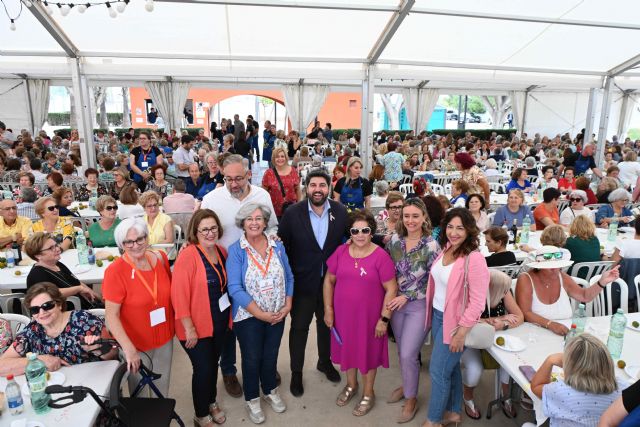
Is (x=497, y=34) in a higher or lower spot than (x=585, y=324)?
higher

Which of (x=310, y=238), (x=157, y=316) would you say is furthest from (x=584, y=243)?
(x=157, y=316)

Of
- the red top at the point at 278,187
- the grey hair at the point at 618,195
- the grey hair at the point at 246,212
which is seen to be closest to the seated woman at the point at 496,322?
the grey hair at the point at 246,212

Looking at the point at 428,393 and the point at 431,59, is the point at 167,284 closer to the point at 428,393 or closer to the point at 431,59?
the point at 428,393

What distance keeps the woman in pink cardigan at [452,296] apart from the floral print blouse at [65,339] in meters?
1.93

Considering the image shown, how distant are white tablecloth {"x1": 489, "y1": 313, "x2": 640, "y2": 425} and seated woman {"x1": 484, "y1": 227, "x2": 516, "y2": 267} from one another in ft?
2.23

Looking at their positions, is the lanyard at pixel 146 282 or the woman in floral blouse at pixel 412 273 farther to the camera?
the woman in floral blouse at pixel 412 273

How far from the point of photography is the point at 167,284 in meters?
2.47

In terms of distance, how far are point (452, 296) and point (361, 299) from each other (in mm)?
576

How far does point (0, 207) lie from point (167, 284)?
2.93m

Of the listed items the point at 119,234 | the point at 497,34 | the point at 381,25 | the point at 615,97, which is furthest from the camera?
the point at 615,97

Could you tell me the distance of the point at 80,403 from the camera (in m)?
2.03

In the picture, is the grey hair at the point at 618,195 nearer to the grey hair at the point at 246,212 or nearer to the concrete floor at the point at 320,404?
the concrete floor at the point at 320,404

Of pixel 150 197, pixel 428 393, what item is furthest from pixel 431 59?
pixel 428 393

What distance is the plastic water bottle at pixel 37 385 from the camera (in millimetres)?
1978
